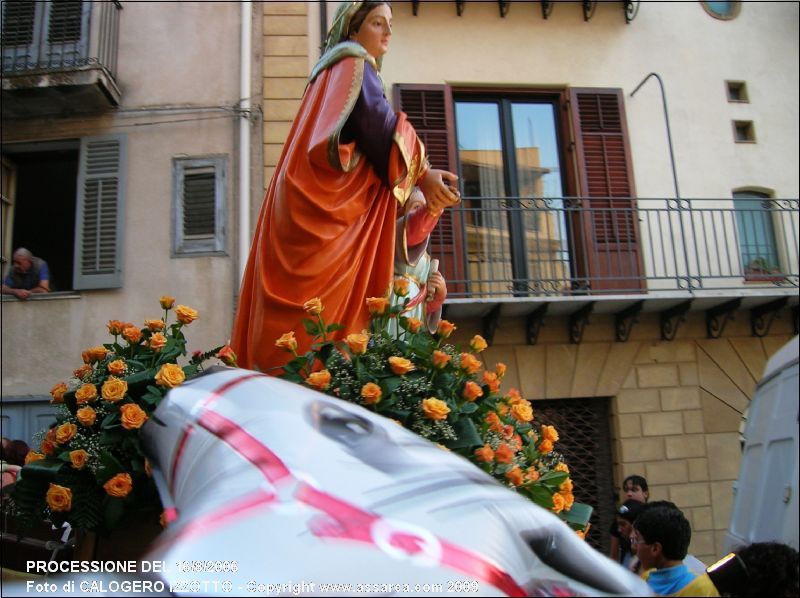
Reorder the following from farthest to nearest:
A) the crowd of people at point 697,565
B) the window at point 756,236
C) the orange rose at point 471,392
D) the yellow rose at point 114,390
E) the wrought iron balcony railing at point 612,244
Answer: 1. the window at point 756,236
2. the wrought iron balcony railing at point 612,244
3. the orange rose at point 471,392
4. the yellow rose at point 114,390
5. the crowd of people at point 697,565

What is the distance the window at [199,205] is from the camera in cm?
858

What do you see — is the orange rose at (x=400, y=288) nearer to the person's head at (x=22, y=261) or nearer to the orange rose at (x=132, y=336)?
the orange rose at (x=132, y=336)

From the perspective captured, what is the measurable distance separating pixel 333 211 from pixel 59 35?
8.04m

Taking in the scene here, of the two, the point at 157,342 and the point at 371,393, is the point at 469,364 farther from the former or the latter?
the point at 157,342

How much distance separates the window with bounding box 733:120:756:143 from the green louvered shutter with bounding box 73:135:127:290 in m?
7.94

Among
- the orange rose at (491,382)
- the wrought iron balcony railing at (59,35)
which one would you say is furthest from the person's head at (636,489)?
the wrought iron balcony railing at (59,35)

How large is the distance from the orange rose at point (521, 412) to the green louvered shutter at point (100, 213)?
698 centimetres

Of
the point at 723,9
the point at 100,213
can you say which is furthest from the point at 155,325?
the point at 723,9

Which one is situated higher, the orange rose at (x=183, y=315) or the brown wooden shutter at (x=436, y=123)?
the brown wooden shutter at (x=436, y=123)

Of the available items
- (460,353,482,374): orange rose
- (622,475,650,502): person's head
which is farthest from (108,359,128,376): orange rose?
(622,475,650,502): person's head

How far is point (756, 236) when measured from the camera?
9688 mm

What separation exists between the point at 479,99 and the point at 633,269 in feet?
10.0

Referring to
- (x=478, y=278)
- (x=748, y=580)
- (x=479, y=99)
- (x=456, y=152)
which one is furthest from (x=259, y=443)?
(x=479, y=99)

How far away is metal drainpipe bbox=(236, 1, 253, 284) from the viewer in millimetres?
8500
